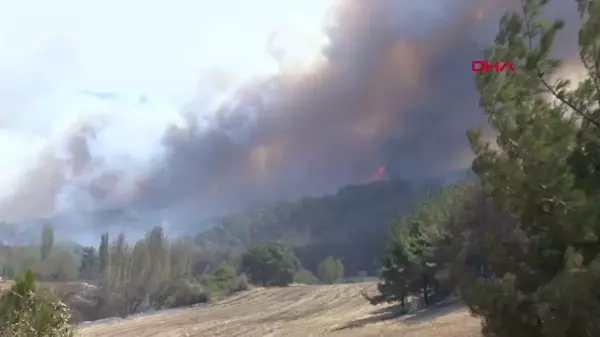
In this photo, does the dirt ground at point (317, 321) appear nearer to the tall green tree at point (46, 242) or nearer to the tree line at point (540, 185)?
the tree line at point (540, 185)

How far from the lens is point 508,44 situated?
37.6ft

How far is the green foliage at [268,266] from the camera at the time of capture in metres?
121

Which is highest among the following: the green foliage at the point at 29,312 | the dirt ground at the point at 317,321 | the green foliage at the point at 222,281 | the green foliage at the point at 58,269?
the green foliage at the point at 58,269

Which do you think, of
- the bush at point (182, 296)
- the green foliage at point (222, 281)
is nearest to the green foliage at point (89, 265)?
the green foliage at point (222, 281)

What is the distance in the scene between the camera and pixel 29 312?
309 inches

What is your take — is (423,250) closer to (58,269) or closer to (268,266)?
(268,266)

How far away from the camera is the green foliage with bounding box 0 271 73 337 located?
7.58 m

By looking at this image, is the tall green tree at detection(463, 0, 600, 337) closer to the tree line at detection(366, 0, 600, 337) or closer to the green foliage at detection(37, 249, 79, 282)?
the tree line at detection(366, 0, 600, 337)

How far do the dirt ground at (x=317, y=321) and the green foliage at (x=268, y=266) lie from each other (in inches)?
1413

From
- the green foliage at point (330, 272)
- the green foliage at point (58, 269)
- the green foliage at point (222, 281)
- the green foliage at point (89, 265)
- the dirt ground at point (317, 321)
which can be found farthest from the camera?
the green foliage at point (330, 272)

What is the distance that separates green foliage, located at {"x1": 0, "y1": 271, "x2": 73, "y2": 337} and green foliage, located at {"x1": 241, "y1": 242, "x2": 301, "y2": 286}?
11295 centimetres

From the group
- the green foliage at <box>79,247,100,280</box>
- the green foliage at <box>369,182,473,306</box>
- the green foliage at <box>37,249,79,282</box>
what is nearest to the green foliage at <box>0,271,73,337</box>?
the green foliage at <box>369,182,473,306</box>

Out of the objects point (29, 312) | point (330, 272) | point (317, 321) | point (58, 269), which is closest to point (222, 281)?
point (58, 269)

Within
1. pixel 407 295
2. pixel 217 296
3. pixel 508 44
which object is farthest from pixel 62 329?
pixel 217 296
